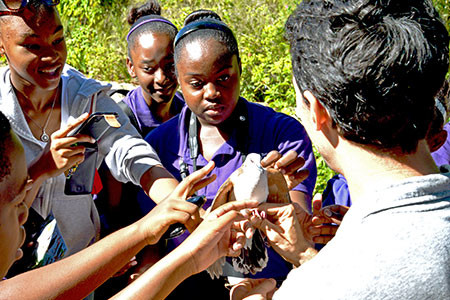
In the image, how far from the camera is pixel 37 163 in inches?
98.9

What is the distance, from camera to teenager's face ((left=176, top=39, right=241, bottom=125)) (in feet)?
9.50

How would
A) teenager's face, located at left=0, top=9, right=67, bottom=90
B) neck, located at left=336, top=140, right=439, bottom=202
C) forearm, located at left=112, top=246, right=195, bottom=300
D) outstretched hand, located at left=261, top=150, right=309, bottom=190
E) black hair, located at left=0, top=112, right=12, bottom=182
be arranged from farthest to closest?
teenager's face, located at left=0, top=9, right=67, bottom=90 < outstretched hand, located at left=261, top=150, right=309, bottom=190 < forearm, located at left=112, top=246, right=195, bottom=300 < black hair, located at left=0, top=112, right=12, bottom=182 < neck, located at left=336, top=140, right=439, bottom=202

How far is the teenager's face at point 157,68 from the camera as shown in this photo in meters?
3.83

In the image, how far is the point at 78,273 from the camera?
2139 millimetres

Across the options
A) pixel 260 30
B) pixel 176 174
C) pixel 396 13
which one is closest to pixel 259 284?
pixel 176 174

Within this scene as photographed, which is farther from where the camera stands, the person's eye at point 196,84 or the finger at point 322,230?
the person's eye at point 196,84

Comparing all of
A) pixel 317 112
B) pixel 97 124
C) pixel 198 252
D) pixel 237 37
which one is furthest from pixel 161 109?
pixel 237 37

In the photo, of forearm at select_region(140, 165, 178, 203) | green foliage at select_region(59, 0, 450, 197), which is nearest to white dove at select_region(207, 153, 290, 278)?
forearm at select_region(140, 165, 178, 203)

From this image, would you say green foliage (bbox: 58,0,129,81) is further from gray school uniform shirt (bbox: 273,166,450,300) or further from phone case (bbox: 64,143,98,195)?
gray school uniform shirt (bbox: 273,166,450,300)

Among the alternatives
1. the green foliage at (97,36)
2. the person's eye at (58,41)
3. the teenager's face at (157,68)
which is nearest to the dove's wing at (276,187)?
the person's eye at (58,41)

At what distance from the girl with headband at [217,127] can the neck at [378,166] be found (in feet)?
3.73

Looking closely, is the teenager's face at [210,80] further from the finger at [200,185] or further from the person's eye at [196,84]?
the finger at [200,185]

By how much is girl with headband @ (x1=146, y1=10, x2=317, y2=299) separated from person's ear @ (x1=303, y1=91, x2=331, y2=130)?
1113mm

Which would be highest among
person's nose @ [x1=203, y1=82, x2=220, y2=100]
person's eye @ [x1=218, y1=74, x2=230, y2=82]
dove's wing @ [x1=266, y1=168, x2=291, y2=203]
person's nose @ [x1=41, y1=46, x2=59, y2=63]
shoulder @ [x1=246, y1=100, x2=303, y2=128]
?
person's nose @ [x1=41, y1=46, x2=59, y2=63]
